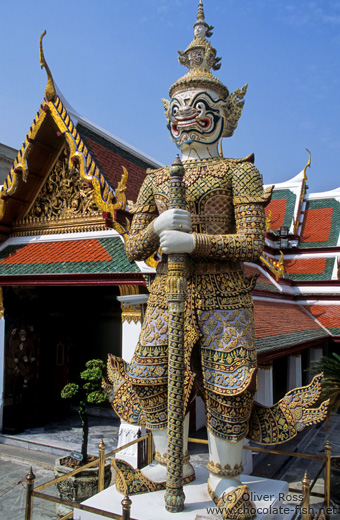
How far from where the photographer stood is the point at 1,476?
22.5 feet

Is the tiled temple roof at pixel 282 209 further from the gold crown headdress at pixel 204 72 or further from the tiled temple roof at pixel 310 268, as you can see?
the gold crown headdress at pixel 204 72

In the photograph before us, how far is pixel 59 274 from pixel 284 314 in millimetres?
6046

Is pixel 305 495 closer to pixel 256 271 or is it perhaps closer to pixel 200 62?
pixel 200 62

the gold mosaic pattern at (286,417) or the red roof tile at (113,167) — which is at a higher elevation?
the red roof tile at (113,167)

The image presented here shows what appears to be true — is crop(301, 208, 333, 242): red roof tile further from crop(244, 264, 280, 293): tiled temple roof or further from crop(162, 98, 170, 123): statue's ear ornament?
crop(162, 98, 170, 123): statue's ear ornament

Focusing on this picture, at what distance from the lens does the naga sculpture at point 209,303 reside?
3643mm

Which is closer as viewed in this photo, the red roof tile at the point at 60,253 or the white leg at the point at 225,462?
the white leg at the point at 225,462

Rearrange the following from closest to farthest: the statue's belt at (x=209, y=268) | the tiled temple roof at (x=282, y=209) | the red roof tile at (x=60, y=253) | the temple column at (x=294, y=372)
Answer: the statue's belt at (x=209, y=268) → the red roof tile at (x=60, y=253) → the temple column at (x=294, y=372) → the tiled temple roof at (x=282, y=209)

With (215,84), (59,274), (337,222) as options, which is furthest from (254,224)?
(337,222)

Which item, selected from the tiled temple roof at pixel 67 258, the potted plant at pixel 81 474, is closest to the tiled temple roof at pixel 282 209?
the tiled temple roof at pixel 67 258

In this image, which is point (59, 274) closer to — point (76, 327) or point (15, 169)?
point (15, 169)

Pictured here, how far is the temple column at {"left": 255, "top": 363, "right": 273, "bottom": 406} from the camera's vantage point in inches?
336

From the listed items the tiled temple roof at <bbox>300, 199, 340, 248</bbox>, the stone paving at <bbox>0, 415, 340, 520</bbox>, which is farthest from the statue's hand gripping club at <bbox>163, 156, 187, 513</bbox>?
the tiled temple roof at <bbox>300, 199, 340, 248</bbox>

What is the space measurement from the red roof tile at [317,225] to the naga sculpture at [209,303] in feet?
38.7
